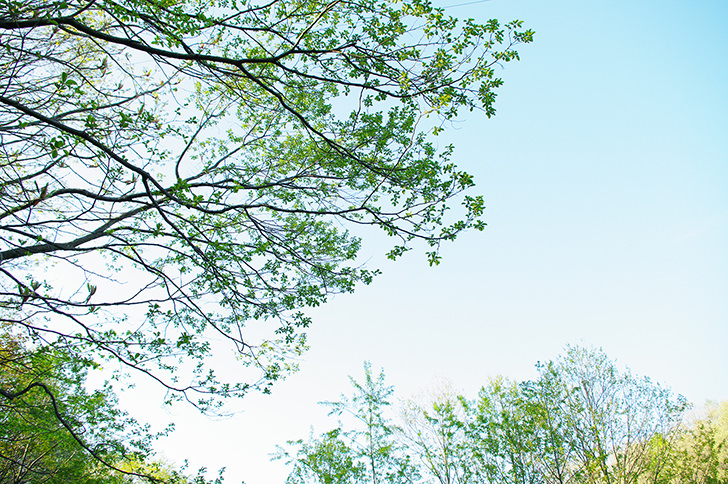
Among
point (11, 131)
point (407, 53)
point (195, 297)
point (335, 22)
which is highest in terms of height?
point (335, 22)

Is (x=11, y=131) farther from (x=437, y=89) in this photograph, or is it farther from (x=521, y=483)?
(x=521, y=483)

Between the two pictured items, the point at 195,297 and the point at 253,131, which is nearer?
the point at 195,297

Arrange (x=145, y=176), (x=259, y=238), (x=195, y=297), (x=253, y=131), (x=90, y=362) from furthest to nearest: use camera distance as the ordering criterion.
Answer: (x=253, y=131) → (x=259, y=238) → (x=195, y=297) → (x=90, y=362) → (x=145, y=176)

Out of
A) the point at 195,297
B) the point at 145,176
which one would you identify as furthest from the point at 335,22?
the point at 195,297

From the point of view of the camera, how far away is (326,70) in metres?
5.13

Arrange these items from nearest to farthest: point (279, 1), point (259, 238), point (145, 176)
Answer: point (145, 176) → point (279, 1) → point (259, 238)

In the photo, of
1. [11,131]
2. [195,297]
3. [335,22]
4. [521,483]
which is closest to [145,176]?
[195,297]

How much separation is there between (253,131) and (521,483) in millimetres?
12358

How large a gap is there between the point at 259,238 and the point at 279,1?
331cm

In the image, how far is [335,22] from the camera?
16.2 feet

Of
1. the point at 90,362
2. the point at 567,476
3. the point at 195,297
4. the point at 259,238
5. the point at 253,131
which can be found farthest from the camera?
the point at 567,476

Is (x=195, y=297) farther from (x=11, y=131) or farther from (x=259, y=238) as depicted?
(x=11, y=131)

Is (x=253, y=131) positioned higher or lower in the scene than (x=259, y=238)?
higher

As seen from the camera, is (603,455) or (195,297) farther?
(603,455)
